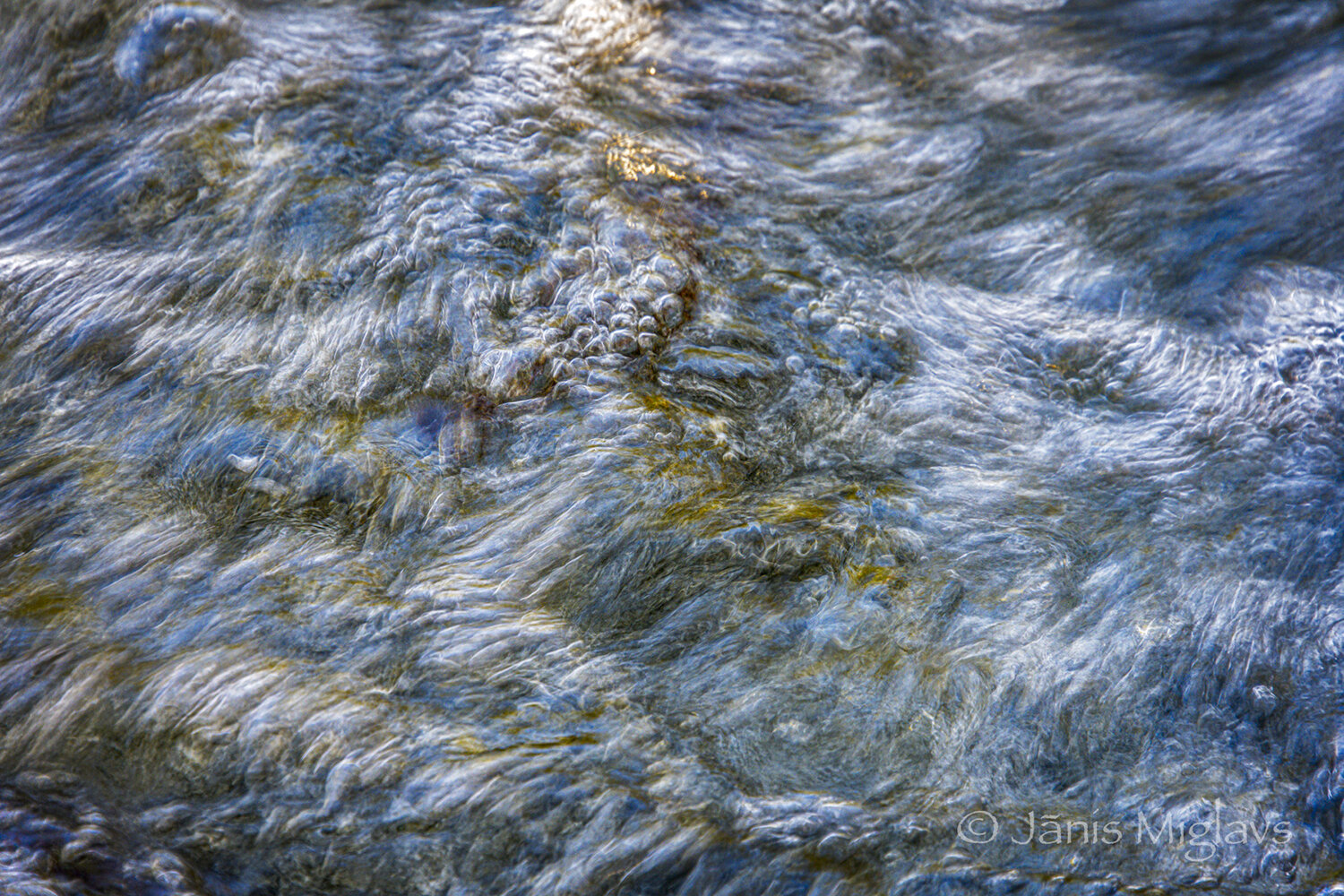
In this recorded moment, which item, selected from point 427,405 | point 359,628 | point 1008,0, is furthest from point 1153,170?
point 359,628

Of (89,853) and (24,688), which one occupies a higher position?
(24,688)

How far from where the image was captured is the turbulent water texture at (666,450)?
197 cm

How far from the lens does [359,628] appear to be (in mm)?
2145

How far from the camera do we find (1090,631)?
2230 mm

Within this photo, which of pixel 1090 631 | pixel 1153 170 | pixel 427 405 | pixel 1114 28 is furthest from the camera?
pixel 1114 28

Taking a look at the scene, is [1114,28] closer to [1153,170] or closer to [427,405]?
[1153,170]

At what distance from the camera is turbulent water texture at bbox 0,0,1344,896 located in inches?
77.4

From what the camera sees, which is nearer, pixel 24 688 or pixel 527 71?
pixel 24 688

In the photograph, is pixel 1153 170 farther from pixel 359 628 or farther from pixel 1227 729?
pixel 359 628

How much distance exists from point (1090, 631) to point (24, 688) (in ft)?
8.58

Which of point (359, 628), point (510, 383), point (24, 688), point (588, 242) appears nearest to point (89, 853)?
point (24, 688)

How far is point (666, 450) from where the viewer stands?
242 cm

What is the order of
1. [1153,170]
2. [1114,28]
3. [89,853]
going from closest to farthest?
[89,853], [1153,170], [1114,28]

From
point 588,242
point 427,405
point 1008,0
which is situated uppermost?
point 1008,0
